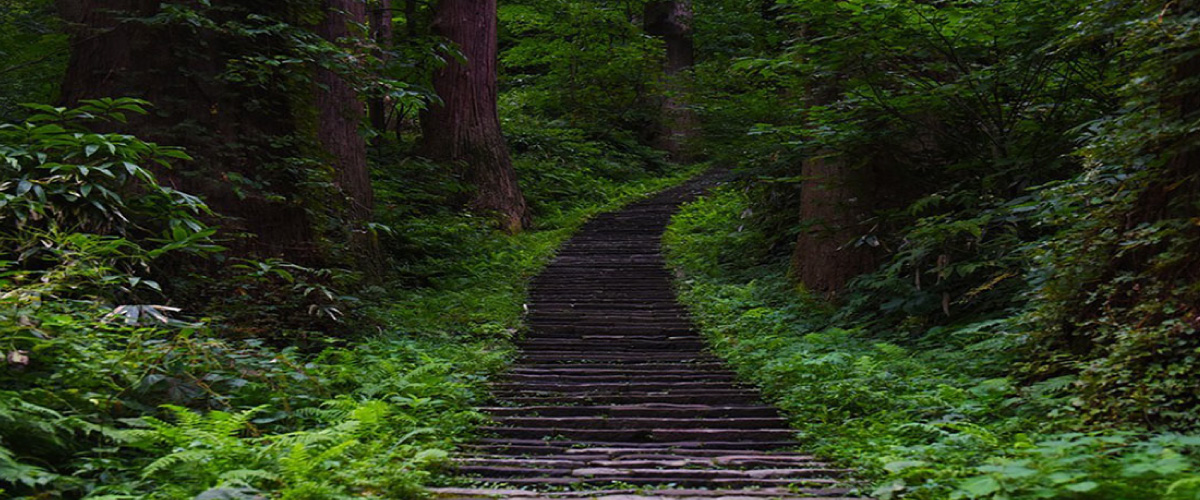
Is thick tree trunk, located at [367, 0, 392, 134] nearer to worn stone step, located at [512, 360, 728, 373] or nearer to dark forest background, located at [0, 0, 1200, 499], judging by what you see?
dark forest background, located at [0, 0, 1200, 499]

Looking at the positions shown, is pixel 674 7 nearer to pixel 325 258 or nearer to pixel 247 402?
pixel 325 258

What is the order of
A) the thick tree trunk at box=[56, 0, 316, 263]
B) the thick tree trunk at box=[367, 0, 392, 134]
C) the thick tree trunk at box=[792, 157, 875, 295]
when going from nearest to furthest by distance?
the thick tree trunk at box=[56, 0, 316, 263] < the thick tree trunk at box=[792, 157, 875, 295] < the thick tree trunk at box=[367, 0, 392, 134]

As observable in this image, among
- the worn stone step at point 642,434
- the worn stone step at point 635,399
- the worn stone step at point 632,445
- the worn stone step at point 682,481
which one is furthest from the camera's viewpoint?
the worn stone step at point 635,399

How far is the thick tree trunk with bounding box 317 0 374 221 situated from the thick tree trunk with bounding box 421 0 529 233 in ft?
Answer: 13.5

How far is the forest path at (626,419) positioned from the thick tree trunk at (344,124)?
2.49m

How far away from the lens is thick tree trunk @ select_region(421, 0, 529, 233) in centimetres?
1424

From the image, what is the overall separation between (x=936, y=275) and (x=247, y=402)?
19.5 feet

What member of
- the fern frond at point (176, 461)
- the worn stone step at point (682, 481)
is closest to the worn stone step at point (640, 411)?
the worn stone step at point (682, 481)

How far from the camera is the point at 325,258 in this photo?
775 cm

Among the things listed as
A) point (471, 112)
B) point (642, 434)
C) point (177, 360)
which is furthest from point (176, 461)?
point (471, 112)

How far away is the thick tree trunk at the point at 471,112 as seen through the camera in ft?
46.7

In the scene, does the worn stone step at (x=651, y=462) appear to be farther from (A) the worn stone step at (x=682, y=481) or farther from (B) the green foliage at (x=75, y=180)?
(B) the green foliage at (x=75, y=180)

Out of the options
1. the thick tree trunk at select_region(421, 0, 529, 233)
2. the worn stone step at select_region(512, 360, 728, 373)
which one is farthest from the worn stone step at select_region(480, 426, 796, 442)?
the thick tree trunk at select_region(421, 0, 529, 233)

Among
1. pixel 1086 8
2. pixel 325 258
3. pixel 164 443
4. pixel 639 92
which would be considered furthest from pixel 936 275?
pixel 639 92
